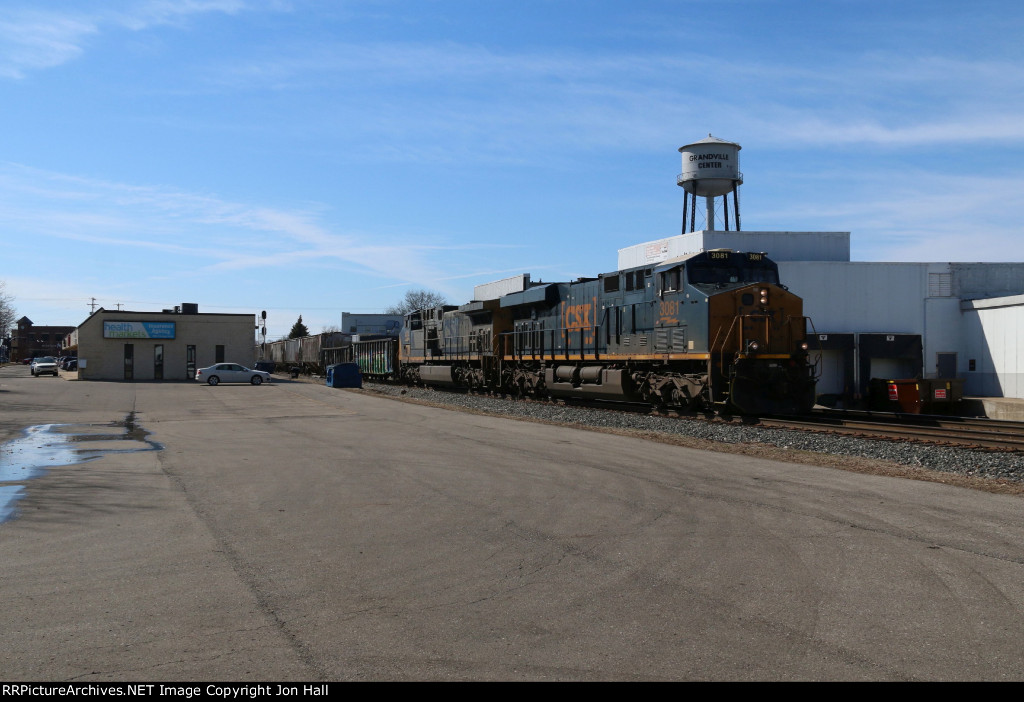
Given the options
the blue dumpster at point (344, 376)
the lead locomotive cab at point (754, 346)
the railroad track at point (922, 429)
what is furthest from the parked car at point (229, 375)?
the railroad track at point (922, 429)

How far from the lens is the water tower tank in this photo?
47.9 m

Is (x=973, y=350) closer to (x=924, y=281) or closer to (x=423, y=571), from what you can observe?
(x=924, y=281)

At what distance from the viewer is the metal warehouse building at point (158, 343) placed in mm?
50781

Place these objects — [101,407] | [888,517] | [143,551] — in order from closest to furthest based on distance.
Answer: [143,551]
[888,517]
[101,407]

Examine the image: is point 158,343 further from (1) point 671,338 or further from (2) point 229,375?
(1) point 671,338

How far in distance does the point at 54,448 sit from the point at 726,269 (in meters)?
14.3

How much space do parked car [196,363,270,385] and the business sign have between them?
9.94 meters

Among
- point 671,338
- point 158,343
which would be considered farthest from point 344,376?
point 671,338

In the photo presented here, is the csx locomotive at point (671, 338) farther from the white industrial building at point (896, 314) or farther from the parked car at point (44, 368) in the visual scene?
the parked car at point (44, 368)

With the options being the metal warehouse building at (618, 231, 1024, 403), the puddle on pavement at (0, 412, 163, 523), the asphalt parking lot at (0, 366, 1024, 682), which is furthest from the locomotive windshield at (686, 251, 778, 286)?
the metal warehouse building at (618, 231, 1024, 403)

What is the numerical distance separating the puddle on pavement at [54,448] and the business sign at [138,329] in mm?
35339

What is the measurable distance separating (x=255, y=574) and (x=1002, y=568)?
218 inches

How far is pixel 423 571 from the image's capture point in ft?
19.2
